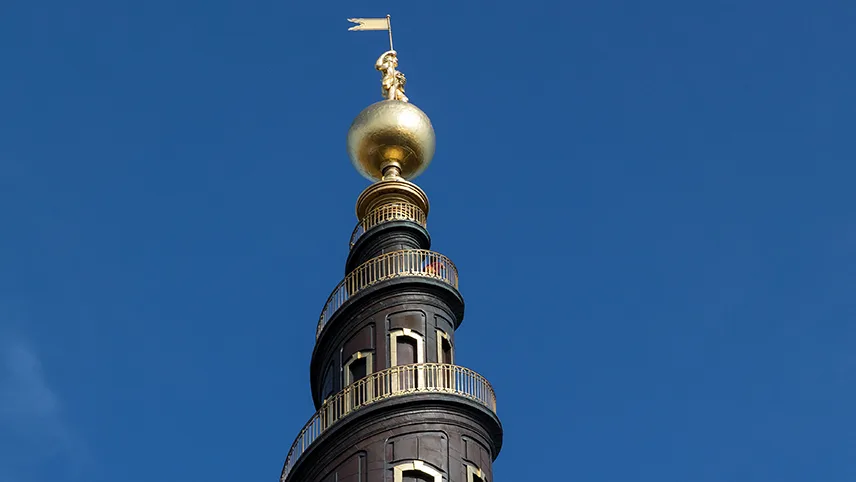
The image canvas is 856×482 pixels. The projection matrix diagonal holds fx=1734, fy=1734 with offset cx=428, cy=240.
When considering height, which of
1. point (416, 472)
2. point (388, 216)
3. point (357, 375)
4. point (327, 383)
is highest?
point (388, 216)

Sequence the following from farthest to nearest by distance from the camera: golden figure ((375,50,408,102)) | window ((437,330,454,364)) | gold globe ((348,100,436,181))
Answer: golden figure ((375,50,408,102)) → gold globe ((348,100,436,181)) → window ((437,330,454,364))

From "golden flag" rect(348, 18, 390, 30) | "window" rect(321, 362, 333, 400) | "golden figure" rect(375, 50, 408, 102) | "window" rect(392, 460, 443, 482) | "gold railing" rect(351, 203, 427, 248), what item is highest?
"golden flag" rect(348, 18, 390, 30)

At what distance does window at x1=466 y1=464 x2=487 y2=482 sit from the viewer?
51.9 meters

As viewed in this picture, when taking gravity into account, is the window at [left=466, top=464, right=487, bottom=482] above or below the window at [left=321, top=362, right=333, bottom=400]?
below

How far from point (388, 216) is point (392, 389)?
10933 millimetres

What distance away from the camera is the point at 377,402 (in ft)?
171

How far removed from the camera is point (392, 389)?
5278 cm

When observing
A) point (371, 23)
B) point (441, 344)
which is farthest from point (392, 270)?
point (371, 23)

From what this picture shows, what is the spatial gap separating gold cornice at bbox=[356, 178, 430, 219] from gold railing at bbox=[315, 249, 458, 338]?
525 cm

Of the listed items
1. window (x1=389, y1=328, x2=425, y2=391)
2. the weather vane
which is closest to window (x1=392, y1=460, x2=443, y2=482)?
window (x1=389, y1=328, x2=425, y2=391)

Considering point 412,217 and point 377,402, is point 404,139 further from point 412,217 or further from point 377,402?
point 377,402

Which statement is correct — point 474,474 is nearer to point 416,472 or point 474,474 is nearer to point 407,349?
point 416,472

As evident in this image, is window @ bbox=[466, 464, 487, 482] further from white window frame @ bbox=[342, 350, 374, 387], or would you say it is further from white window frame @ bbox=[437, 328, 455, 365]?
white window frame @ bbox=[342, 350, 374, 387]

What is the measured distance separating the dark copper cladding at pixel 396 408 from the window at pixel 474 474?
0.10 ft
